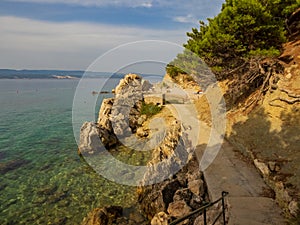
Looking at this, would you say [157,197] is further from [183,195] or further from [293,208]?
[293,208]

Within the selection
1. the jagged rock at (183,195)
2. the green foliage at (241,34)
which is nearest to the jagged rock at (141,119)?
the green foliage at (241,34)

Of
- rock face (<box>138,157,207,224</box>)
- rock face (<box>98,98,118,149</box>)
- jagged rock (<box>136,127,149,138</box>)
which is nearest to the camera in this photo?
rock face (<box>138,157,207,224</box>)

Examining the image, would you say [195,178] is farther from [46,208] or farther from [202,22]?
[202,22]

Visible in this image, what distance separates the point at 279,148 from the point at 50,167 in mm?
16958

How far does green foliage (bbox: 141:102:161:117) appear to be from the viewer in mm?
28131

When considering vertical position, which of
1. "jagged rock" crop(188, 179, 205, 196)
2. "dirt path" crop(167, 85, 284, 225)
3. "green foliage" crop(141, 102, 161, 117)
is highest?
"green foliage" crop(141, 102, 161, 117)

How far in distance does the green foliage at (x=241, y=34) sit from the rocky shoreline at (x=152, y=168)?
6.82m

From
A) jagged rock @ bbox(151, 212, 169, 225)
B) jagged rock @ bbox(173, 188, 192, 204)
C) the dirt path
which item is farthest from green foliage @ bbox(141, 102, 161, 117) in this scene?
jagged rock @ bbox(151, 212, 169, 225)

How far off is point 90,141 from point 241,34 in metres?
15.9

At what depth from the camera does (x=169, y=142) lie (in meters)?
18.3

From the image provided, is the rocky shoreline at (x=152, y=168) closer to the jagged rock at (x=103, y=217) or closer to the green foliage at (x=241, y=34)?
the jagged rock at (x=103, y=217)

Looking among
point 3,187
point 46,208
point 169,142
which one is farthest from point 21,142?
point 169,142

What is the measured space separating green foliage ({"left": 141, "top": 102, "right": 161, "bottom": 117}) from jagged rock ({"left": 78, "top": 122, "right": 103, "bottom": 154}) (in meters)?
7.46

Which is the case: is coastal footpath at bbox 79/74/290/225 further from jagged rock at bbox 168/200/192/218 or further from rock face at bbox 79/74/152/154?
rock face at bbox 79/74/152/154
